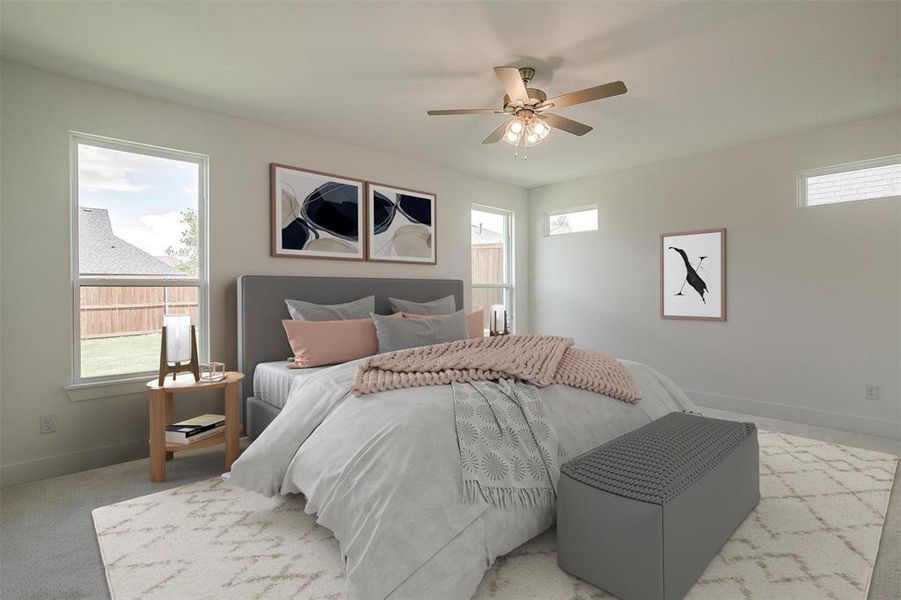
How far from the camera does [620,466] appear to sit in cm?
179

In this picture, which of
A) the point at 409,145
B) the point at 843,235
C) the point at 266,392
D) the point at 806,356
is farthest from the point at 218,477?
the point at 843,235

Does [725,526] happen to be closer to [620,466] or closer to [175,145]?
[620,466]

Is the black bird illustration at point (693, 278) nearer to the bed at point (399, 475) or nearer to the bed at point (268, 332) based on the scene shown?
the bed at point (399, 475)

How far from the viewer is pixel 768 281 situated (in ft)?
13.8

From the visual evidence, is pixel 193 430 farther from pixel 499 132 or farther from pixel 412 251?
pixel 499 132

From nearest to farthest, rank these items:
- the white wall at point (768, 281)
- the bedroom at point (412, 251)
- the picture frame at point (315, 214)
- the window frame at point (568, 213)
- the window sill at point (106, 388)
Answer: the bedroom at point (412, 251) < the window sill at point (106, 388) < the white wall at point (768, 281) < the picture frame at point (315, 214) < the window frame at point (568, 213)

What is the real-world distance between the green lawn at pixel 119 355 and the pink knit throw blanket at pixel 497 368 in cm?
187

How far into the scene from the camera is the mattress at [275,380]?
300cm

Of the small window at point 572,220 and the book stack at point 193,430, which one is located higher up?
the small window at point 572,220

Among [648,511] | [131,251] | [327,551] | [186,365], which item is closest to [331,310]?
[186,365]

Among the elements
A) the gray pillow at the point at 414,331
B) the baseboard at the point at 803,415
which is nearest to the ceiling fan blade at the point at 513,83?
the gray pillow at the point at 414,331

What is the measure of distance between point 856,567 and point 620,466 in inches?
42.5

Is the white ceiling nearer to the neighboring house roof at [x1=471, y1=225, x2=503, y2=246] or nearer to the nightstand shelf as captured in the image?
the neighboring house roof at [x1=471, y1=225, x2=503, y2=246]

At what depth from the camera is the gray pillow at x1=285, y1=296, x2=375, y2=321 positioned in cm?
358
